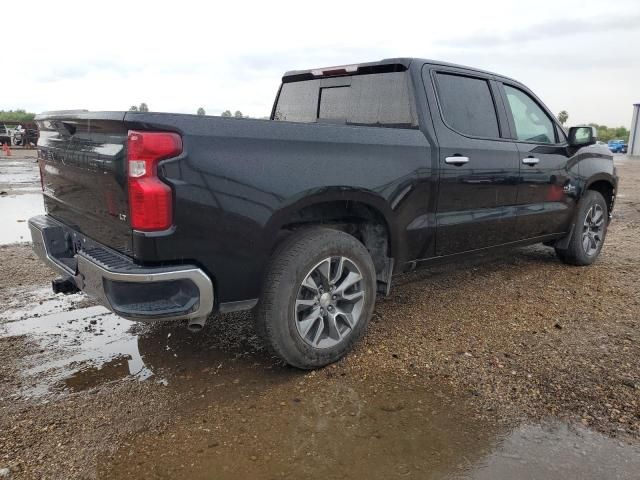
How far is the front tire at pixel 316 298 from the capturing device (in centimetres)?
302

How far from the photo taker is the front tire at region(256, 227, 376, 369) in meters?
3.02

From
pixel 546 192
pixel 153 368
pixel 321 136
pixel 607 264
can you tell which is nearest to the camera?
pixel 321 136

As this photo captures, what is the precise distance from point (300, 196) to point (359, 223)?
0.77 meters

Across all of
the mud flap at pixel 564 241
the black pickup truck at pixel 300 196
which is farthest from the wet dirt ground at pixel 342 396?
the mud flap at pixel 564 241

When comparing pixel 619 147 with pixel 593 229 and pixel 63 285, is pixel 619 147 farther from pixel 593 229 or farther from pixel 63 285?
pixel 63 285

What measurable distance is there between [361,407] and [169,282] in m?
1.22

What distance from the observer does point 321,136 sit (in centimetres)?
310

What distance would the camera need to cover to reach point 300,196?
3.01 metres

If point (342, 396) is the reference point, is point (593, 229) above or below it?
above

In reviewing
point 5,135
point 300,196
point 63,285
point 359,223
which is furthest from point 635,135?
point 63,285

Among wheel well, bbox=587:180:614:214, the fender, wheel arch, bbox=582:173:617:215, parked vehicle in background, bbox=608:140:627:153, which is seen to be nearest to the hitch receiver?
the fender

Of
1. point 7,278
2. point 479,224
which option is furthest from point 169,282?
point 7,278

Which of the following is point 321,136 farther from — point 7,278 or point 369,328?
point 7,278

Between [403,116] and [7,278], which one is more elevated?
[403,116]
